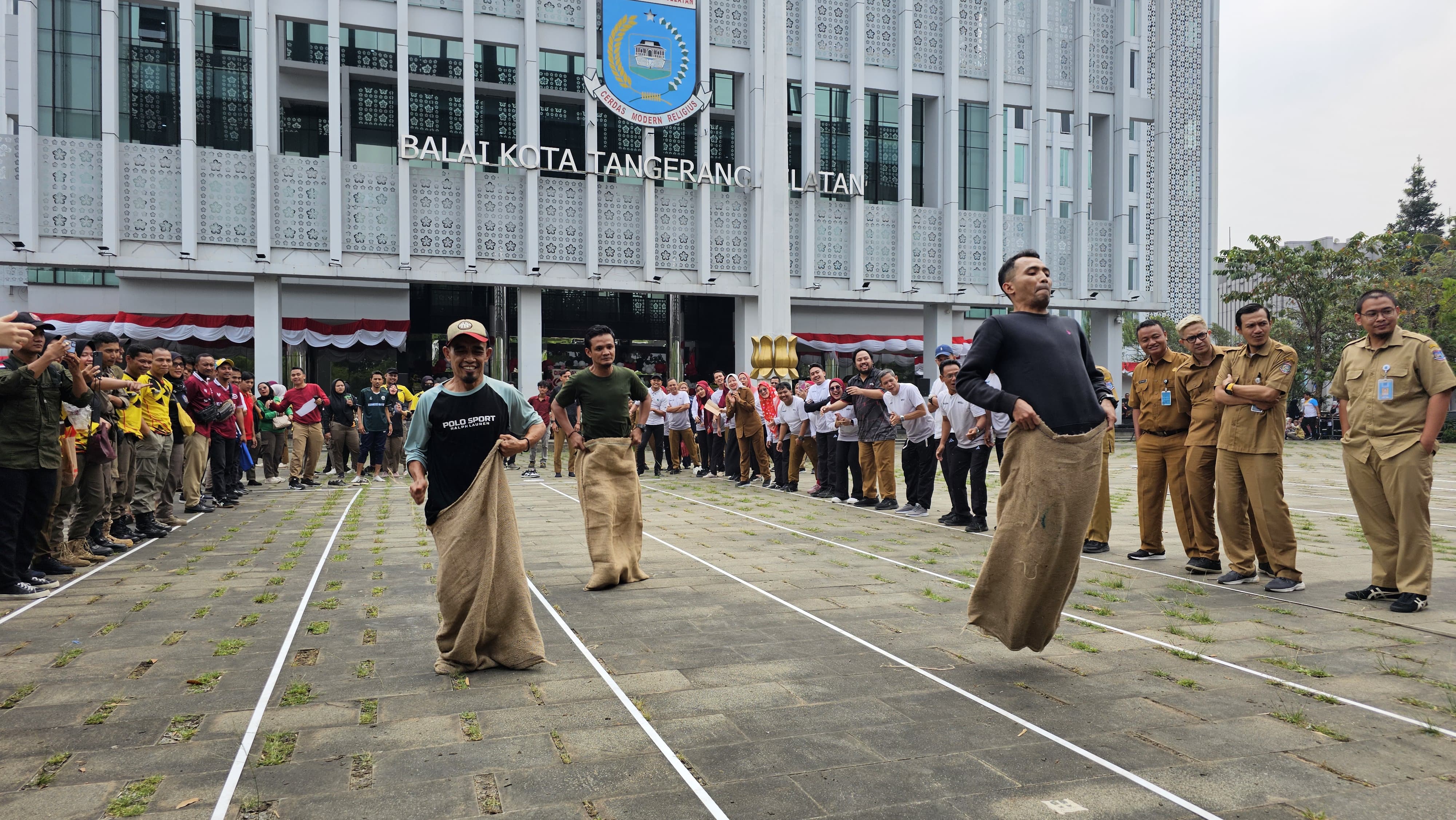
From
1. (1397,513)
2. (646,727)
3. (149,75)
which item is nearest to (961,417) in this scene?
(1397,513)

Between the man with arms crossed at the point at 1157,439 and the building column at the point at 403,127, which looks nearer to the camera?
the man with arms crossed at the point at 1157,439

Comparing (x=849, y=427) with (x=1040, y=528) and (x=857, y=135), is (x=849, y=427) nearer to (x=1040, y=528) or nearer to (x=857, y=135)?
(x=1040, y=528)

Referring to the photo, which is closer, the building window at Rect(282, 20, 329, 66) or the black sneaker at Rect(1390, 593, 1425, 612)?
the black sneaker at Rect(1390, 593, 1425, 612)

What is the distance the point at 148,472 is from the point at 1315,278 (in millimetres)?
35177

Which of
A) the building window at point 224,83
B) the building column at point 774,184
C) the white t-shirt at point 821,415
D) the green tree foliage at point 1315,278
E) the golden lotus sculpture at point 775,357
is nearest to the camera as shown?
the white t-shirt at point 821,415

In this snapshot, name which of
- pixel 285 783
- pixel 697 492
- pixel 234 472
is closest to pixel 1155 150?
pixel 697 492

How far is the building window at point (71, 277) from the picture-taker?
2791 centimetres

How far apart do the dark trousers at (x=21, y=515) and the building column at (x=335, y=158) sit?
61.3ft

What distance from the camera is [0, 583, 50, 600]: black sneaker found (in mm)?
7094

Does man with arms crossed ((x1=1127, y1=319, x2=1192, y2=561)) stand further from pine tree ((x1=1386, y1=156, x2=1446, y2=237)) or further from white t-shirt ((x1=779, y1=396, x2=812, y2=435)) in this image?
pine tree ((x1=1386, y1=156, x2=1446, y2=237))

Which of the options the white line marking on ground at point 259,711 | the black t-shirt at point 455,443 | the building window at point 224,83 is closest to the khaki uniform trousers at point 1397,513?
the black t-shirt at point 455,443

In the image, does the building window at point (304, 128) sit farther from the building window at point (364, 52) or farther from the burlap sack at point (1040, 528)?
the burlap sack at point (1040, 528)

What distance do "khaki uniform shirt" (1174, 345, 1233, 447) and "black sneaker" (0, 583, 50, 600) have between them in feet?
29.7

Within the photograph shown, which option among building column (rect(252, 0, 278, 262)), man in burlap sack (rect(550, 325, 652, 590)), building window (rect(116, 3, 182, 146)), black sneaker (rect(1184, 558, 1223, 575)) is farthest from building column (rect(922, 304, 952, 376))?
man in burlap sack (rect(550, 325, 652, 590))
